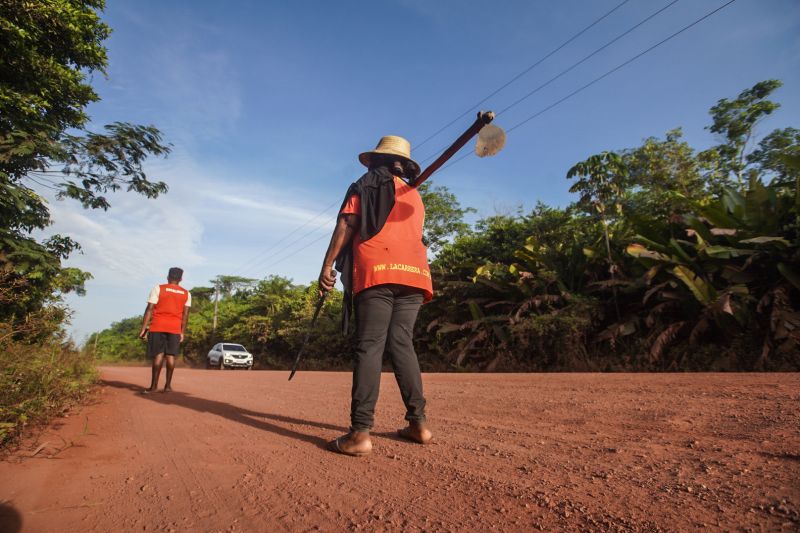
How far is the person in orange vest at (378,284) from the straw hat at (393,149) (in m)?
0.18

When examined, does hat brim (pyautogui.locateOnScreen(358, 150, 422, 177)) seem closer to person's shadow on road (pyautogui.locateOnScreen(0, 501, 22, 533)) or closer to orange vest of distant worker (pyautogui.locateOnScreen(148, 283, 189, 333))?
person's shadow on road (pyautogui.locateOnScreen(0, 501, 22, 533))

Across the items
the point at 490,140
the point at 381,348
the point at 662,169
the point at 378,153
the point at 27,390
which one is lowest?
the point at 27,390

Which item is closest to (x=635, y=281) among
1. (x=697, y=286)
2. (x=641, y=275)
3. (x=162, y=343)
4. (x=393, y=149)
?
(x=641, y=275)

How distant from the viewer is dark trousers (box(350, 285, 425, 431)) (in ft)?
8.83

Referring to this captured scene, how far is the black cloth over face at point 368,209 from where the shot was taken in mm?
2883

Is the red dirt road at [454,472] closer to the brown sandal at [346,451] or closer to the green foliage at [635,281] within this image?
the brown sandal at [346,451]

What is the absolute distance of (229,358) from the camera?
22672 mm

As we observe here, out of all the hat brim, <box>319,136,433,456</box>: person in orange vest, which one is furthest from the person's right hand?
the hat brim

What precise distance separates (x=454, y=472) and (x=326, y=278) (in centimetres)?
146

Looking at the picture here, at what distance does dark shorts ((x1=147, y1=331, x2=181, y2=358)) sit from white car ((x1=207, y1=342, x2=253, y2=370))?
57.1 ft

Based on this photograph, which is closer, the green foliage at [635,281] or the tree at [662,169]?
the green foliage at [635,281]

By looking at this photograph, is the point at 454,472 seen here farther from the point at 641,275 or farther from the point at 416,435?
the point at 641,275

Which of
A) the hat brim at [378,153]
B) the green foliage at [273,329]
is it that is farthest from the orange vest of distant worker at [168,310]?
the green foliage at [273,329]

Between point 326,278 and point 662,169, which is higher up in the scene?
point 662,169
